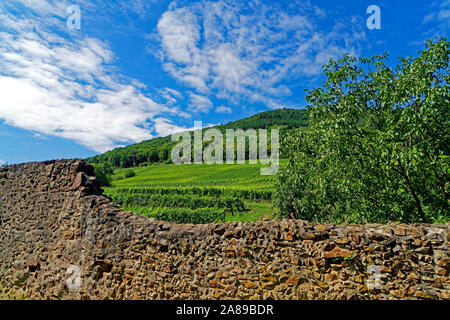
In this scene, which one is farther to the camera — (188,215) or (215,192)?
(215,192)

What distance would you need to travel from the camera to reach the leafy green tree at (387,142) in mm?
5891

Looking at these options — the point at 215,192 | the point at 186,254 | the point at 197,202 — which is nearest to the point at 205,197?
the point at 197,202

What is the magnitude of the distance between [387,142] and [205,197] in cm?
3902

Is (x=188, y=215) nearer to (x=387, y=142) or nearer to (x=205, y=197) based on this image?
(x=205, y=197)

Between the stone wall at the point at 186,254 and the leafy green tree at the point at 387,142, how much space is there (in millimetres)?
2551

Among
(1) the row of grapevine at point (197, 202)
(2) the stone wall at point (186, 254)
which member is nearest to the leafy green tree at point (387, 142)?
(2) the stone wall at point (186, 254)

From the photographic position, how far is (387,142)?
6.34 metres

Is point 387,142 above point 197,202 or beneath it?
above

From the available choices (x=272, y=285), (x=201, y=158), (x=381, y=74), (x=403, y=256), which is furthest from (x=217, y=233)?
(x=201, y=158)

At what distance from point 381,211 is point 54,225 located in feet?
32.3

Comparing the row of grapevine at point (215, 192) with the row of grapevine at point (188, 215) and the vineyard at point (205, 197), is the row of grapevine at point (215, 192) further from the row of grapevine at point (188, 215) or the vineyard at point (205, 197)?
the row of grapevine at point (188, 215)

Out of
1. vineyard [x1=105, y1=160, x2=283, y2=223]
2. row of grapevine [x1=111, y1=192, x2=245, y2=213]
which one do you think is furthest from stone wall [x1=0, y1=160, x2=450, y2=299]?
row of grapevine [x1=111, y1=192, x2=245, y2=213]

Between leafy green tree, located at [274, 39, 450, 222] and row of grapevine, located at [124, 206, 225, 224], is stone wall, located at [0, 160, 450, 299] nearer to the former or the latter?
leafy green tree, located at [274, 39, 450, 222]
